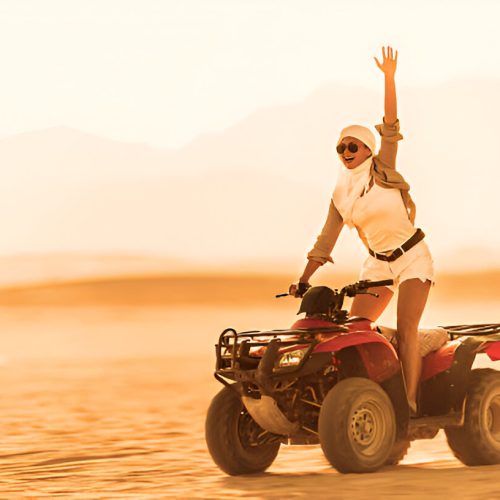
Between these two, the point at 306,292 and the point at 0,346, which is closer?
the point at 306,292

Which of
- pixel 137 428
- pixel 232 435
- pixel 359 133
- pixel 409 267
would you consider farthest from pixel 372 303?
pixel 137 428

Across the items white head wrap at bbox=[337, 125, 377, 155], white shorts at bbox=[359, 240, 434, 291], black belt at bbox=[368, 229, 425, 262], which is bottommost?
white shorts at bbox=[359, 240, 434, 291]

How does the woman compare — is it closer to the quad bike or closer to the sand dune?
the quad bike

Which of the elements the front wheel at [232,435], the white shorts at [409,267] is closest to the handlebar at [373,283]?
the white shorts at [409,267]

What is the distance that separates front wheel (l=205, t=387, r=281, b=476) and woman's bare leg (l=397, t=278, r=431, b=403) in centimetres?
103

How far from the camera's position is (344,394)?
965 centimetres

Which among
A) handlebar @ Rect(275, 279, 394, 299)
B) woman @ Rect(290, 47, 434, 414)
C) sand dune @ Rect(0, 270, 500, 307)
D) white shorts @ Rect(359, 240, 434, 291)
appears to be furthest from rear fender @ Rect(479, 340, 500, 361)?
sand dune @ Rect(0, 270, 500, 307)

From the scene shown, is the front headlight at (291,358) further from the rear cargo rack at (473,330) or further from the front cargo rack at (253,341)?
the rear cargo rack at (473,330)

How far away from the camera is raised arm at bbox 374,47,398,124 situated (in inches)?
404

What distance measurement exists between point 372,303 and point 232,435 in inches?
52.8

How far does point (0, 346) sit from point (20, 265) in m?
61.2

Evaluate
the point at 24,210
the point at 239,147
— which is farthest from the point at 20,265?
the point at 239,147

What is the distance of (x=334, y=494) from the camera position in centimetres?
905

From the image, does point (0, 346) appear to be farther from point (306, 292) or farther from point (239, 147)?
point (239, 147)
